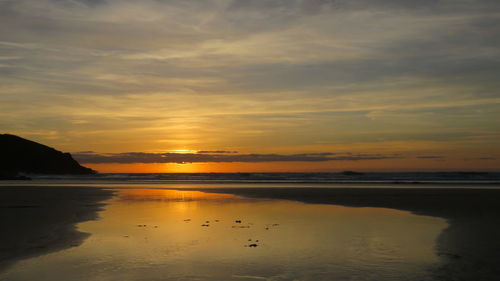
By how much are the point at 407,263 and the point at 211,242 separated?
5.77 m

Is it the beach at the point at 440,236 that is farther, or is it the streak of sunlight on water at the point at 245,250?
the beach at the point at 440,236

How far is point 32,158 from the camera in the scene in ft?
427

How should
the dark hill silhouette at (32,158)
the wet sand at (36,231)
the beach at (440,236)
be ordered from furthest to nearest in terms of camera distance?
1. the dark hill silhouette at (32,158)
2. the wet sand at (36,231)
3. the beach at (440,236)

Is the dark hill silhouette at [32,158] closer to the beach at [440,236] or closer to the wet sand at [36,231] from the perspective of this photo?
the wet sand at [36,231]

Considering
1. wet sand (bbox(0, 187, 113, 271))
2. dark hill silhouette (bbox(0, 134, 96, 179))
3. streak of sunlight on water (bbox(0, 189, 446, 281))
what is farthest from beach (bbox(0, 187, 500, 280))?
dark hill silhouette (bbox(0, 134, 96, 179))

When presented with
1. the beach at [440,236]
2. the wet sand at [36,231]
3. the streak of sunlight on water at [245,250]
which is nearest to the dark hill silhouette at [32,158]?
the wet sand at [36,231]

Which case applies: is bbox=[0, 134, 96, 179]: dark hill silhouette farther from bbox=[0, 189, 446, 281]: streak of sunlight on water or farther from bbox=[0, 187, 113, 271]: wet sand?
bbox=[0, 189, 446, 281]: streak of sunlight on water

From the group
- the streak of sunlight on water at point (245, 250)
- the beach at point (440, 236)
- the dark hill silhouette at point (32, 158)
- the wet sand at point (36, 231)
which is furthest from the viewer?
the dark hill silhouette at point (32, 158)

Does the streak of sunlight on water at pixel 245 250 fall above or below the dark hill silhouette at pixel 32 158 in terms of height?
below

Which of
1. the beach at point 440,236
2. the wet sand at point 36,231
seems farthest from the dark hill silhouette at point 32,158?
the beach at point 440,236

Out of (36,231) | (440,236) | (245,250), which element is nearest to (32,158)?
(36,231)

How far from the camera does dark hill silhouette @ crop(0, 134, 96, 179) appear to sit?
402 feet

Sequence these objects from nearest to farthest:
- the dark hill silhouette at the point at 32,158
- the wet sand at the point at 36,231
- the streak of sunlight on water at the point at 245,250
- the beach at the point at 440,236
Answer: the streak of sunlight on water at the point at 245,250
the beach at the point at 440,236
the wet sand at the point at 36,231
the dark hill silhouette at the point at 32,158

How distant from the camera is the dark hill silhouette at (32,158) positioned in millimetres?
122631
